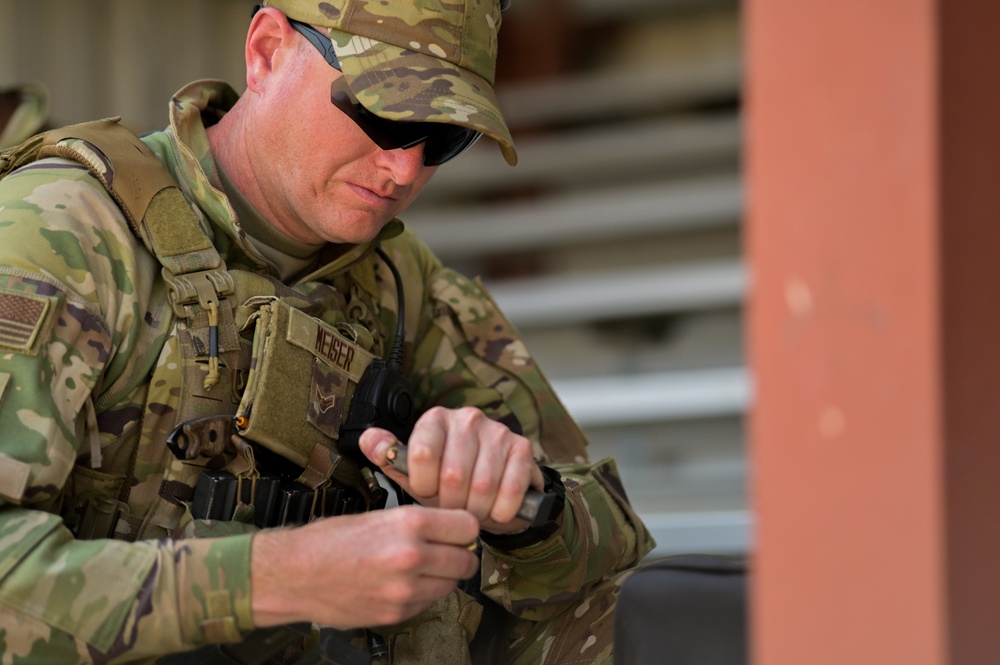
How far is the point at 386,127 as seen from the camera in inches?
69.5

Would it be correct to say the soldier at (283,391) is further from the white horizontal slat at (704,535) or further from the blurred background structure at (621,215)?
the blurred background structure at (621,215)

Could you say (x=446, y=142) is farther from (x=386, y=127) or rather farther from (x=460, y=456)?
(x=460, y=456)

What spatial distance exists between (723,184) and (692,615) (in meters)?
4.30

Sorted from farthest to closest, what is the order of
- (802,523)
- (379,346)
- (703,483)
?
1. (703,483)
2. (379,346)
3. (802,523)

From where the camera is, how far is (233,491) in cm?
169

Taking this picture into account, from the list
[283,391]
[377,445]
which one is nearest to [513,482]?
[377,445]

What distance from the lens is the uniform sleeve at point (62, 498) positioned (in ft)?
4.59

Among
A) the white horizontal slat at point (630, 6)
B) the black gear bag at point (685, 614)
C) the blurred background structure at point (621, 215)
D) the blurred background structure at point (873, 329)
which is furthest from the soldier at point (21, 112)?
the white horizontal slat at point (630, 6)

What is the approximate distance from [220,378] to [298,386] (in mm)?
111

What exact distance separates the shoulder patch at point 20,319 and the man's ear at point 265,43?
0.55 m

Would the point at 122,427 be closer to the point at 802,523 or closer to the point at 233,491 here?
the point at 233,491

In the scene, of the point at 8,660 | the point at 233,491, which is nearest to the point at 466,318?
the point at 233,491

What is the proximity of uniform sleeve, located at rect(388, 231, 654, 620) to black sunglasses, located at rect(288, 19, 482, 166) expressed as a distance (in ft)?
1.43

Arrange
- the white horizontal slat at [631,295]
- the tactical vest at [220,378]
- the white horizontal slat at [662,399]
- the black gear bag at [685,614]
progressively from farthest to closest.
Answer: the white horizontal slat at [631,295], the white horizontal slat at [662,399], the tactical vest at [220,378], the black gear bag at [685,614]
